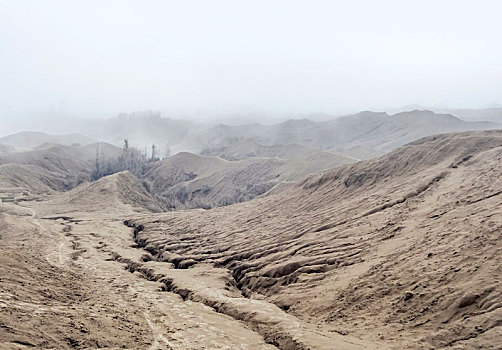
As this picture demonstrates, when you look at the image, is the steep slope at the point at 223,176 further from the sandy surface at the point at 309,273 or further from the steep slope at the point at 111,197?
the sandy surface at the point at 309,273

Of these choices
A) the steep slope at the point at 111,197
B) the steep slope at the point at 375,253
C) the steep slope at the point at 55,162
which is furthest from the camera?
the steep slope at the point at 55,162

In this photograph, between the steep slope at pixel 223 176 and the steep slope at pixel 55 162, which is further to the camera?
the steep slope at pixel 55 162

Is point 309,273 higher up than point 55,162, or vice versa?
point 309,273

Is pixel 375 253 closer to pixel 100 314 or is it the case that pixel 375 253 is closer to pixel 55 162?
pixel 100 314

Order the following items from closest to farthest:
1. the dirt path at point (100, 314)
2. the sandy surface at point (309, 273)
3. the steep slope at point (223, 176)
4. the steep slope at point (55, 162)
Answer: the dirt path at point (100, 314), the sandy surface at point (309, 273), the steep slope at point (223, 176), the steep slope at point (55, 162)

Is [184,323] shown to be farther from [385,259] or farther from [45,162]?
[45,162]

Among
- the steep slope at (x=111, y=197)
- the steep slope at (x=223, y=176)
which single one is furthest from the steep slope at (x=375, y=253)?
the steep slope at (x=223, y=176)

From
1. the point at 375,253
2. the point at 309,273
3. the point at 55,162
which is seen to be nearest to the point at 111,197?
the point at 309,273

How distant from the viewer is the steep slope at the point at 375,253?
1559 centimetres

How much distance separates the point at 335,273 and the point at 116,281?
15363mm

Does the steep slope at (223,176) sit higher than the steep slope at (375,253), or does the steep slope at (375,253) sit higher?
the steep slope at (375,253)

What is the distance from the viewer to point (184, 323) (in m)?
18.7

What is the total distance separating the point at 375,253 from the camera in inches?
950

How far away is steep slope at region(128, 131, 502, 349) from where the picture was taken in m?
15.6
